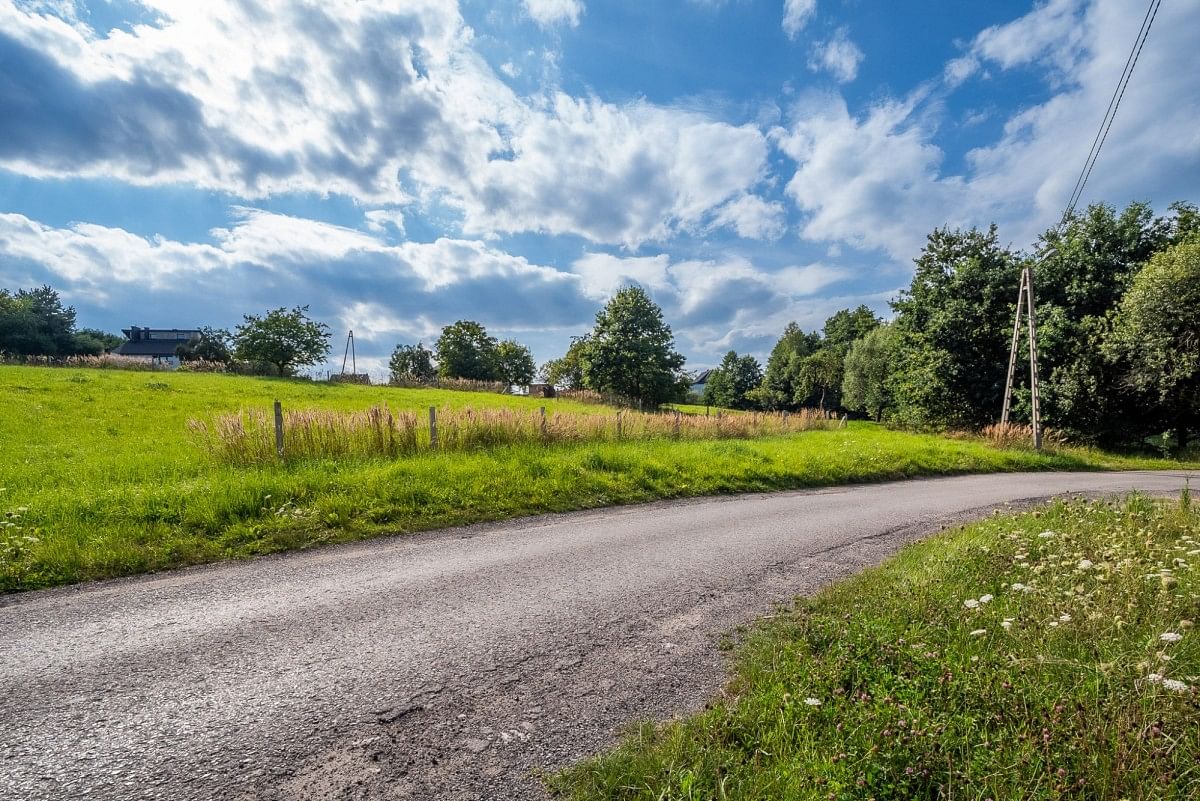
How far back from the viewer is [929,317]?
99.6 ft

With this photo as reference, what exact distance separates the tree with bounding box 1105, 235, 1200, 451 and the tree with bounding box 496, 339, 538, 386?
70581 millimetres

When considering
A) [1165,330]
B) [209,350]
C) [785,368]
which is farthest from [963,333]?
[209,350]

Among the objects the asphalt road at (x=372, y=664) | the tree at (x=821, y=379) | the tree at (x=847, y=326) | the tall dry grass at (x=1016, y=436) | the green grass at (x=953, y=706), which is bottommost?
the asphalt road at (x=372, y=664)

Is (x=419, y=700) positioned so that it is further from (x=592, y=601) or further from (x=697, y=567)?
(x=697, y=567)

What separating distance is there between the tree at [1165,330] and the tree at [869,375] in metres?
24.5

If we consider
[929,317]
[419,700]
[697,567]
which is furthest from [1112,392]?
[419,700]

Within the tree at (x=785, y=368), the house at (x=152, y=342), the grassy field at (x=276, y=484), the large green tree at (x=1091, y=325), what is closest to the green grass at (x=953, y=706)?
the grassy field at (x=276, y=484)

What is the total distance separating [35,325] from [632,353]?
72357mm

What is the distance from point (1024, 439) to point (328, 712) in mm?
26452

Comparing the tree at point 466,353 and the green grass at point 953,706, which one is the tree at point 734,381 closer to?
the tree at point 466,353

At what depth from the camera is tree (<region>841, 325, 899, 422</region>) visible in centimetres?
4721

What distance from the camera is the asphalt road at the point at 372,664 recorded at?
2.57 meters

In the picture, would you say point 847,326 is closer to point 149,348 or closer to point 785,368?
point 785,368

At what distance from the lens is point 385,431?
37.4ft
